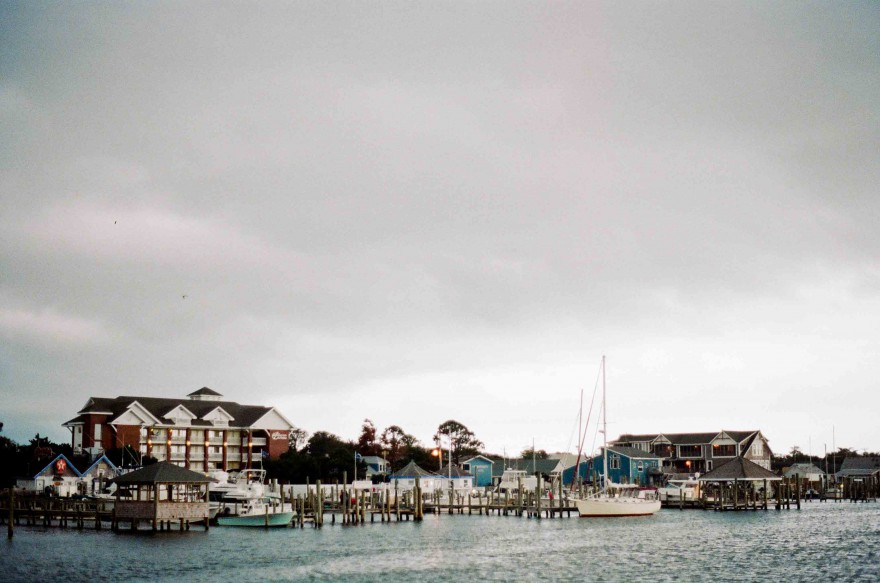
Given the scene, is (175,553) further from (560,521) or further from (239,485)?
(560,521)

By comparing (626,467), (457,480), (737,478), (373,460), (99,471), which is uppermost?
(99,471)

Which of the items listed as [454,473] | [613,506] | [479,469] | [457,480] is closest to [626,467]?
[479,469]

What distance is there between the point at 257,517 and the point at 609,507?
3078 cm

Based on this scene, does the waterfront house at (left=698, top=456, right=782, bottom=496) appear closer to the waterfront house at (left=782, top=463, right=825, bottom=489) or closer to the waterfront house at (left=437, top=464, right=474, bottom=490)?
the waterfront house at (left=437, top=464, right=474, bottom=490)

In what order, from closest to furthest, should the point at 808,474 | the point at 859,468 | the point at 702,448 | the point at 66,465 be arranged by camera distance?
the point at 66,465 < the point at 702,448 < the point at 808,474 < the point at 859,468

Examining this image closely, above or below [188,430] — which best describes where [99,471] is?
below

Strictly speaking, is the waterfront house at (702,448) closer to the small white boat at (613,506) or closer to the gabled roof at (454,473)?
the gabled roof at (454,473)

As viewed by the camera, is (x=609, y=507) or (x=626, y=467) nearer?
(x=609, y=507)

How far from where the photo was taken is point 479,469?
128 metres

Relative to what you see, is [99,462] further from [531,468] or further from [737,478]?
[737,478]

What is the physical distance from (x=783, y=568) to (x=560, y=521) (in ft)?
103

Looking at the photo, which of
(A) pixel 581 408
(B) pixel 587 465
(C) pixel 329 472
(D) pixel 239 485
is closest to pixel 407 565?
(D) pixel 239 485

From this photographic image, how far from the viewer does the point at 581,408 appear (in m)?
90.2

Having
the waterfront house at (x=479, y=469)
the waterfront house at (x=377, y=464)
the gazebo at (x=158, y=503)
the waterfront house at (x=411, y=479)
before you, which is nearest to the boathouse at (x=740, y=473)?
the waterfront house at (x=411, y=479)
